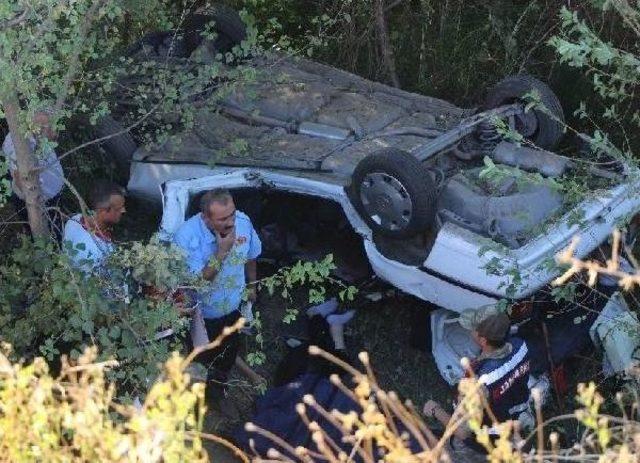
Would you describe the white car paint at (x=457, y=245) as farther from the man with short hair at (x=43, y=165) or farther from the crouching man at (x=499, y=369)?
the man with short hair at (x=43, y=165)

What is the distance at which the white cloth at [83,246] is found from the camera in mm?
4666

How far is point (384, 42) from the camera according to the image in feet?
28.4

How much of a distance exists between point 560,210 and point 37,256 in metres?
3.08

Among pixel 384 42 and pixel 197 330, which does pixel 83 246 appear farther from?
pixel 384 42

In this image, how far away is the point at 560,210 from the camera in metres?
5.35

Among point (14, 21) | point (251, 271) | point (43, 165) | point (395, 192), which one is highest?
point (14, 21)

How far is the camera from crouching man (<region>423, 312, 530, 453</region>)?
4.42 m

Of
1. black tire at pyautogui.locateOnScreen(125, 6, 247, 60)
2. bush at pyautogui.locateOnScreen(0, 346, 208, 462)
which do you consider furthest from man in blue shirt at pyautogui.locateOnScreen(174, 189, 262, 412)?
black tire at pyautogui.locateOnScreen(125, 6, 247, 60)

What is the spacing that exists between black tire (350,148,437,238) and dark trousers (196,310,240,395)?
1.05m

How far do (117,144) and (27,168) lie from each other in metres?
1.55

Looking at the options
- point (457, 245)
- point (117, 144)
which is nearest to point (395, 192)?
point (457, 245)

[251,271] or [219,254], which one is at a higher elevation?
[219,254]

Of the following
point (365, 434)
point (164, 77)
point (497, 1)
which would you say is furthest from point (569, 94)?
point (365, 434)

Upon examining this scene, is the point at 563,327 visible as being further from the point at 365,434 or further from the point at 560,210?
the point at 365,434
